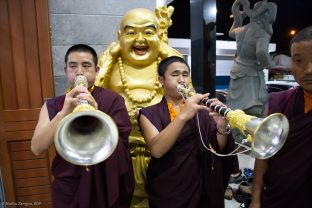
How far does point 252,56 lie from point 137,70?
11.0 feet

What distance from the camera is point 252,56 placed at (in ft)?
16.3

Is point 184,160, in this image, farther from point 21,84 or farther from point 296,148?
point 21,84

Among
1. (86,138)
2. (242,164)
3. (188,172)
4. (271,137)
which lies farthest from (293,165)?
(242,164)

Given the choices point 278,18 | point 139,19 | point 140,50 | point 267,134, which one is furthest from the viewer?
point 278,18

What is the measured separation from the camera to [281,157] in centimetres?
155

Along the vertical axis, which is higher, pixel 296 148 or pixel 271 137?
pixel 271 137

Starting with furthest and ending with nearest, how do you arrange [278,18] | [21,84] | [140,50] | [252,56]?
[278,18], [252,56], [21,84], [140,50]

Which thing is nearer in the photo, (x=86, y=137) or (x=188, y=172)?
(x=86, y=137)

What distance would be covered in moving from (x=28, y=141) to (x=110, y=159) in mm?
1898

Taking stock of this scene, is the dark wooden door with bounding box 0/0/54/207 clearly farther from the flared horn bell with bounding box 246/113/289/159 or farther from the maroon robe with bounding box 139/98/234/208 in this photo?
the flared horn bell with bounding box 246/113/289/159

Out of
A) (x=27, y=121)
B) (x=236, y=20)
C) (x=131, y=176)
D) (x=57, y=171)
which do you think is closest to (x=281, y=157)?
(x=131, y=176)

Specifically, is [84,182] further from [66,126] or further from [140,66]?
[140,66]

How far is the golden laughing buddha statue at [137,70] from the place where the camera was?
2287 millimetres

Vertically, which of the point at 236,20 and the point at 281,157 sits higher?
the point at 236,20
